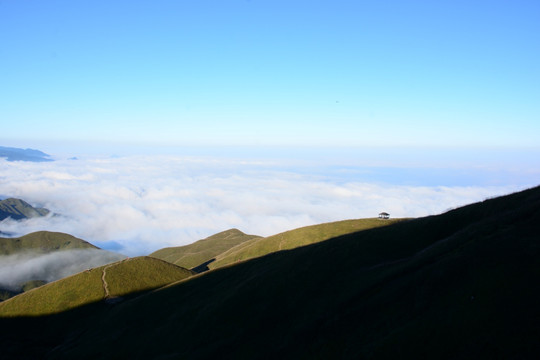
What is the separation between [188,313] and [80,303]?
50.9m

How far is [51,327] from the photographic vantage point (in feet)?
266

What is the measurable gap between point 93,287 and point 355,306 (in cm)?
9211

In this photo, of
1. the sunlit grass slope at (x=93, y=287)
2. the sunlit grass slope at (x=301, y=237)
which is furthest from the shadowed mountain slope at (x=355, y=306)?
the sunlit grass slope at (x=301, y=237)

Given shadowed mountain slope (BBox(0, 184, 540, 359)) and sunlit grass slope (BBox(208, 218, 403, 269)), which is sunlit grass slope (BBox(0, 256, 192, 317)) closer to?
shadowed mountain slope (BBox(0, 184, 540, 359))

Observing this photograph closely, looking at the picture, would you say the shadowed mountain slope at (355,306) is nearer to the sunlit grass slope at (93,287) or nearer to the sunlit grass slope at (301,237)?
the sunlit grass slope at (93,287)

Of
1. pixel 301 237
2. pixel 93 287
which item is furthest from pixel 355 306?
pixel 93 287

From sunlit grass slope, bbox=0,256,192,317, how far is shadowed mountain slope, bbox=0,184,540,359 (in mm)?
5460

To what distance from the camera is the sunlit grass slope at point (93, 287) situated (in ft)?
296

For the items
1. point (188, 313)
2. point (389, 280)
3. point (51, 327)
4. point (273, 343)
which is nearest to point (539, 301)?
point (389, 280)

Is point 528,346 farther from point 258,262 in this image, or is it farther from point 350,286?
point 258,262

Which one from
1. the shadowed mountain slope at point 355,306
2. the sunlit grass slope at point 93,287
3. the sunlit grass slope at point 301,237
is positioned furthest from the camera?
the sunlit grass slope at point 301,237

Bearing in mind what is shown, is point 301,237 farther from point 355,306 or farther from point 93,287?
point 355,306

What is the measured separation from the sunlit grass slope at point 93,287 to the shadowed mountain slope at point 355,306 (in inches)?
215

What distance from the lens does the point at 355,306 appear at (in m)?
36.3
